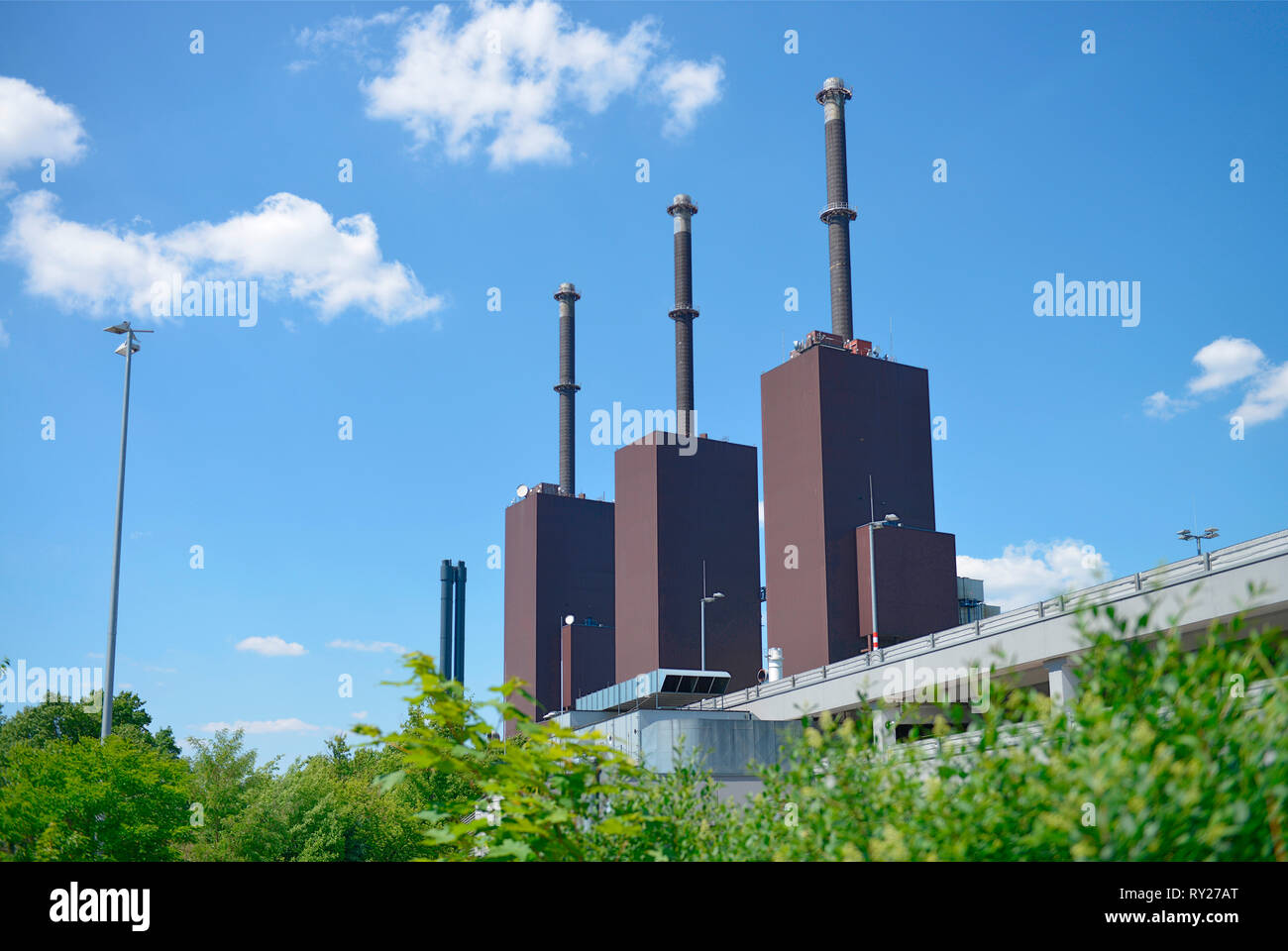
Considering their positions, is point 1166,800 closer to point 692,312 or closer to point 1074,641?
point 1074,641

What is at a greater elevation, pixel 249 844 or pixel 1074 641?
pixel 1074 641

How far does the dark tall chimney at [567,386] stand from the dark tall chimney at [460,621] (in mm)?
22709

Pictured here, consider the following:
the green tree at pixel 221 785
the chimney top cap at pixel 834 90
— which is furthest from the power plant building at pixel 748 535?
the green tree at pixel 221 785

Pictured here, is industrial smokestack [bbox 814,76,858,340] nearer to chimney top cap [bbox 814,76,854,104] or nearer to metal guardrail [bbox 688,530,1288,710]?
chimney top cap [bbox 814,76,854,104]

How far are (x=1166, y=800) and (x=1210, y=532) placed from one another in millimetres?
52105

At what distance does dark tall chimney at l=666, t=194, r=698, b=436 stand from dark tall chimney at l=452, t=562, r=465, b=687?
4093 cm

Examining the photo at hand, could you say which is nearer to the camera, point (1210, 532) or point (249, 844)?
point (249, 844)

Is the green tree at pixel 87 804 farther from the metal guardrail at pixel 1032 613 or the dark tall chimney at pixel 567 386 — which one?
the dark tall chimney at pixel 567 386

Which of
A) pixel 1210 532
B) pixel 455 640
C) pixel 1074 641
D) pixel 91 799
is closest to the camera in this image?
pixel 91 799

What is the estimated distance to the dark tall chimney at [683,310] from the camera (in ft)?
275

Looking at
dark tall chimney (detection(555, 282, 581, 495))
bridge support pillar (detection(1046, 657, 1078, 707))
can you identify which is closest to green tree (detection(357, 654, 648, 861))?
bridge support pillar (detection(1046, 657, 1078, 707))

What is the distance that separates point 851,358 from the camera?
2574 inches

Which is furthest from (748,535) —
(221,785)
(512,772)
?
(512,772)
